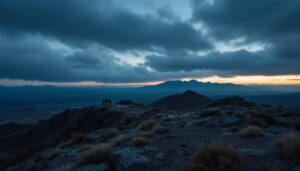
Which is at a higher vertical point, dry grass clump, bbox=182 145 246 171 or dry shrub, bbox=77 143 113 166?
dry grass clump, bbox=182 145 246 171

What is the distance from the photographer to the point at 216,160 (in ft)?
20.1

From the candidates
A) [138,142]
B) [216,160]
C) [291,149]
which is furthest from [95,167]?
[291,149]

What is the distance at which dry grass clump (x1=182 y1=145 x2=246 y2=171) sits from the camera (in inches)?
226

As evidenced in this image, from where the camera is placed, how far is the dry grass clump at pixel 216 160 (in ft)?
18.9

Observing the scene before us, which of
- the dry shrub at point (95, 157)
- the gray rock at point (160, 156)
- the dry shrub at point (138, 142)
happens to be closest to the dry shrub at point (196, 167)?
the gray rock at point (160, 156)

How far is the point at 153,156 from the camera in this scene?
8.13m

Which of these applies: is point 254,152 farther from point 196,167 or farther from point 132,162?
point 132,162

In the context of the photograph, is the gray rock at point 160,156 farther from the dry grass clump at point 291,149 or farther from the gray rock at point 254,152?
the dry grass clump at point 291,149

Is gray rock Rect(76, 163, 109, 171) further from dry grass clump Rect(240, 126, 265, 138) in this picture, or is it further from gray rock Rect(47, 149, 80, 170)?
dry grass clump Rect(240, 126, 265, 138)

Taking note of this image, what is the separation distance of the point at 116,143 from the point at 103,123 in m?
23.6

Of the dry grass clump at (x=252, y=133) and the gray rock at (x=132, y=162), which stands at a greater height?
the dry grass clump at (x=252, y=133)

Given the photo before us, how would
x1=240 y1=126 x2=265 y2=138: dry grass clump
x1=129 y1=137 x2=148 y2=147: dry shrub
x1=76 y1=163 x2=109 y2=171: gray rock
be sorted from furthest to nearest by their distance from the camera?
x1=240 y1=126 x2=265 y2=138: dry grass clump, x1=129 y1=137 x2=148 y2=147: dry shrub, x1=76 y1=163 x2=109 y2=171: gray rock

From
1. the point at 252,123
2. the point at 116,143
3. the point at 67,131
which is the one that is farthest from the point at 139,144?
the point at 67,131

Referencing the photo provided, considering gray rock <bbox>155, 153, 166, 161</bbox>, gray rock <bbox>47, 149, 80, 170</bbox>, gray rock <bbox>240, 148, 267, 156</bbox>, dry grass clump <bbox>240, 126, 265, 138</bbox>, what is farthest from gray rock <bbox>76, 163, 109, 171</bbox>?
dry grass clump <bbox>240, 126, 265, 138</bbox>
